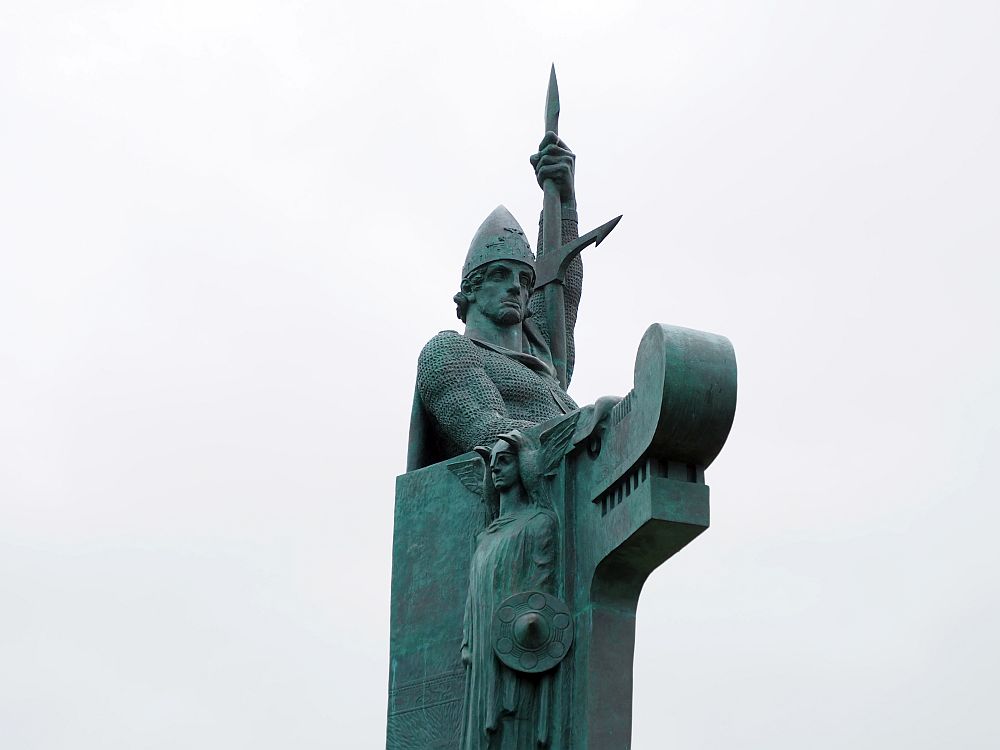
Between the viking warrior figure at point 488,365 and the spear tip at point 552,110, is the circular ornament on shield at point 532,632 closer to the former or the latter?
the viking warrior figure at point 488,365

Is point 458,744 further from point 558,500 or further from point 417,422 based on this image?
Answer: point 417,422

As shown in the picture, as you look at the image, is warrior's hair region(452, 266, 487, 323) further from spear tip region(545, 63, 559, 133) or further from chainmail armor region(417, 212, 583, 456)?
spear tip region(545, 63, 559, 133)

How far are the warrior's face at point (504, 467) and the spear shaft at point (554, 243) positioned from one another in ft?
8.83

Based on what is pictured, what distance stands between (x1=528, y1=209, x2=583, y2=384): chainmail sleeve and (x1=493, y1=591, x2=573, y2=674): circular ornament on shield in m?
3.81

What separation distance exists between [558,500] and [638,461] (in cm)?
114

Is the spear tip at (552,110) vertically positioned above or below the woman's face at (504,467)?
above

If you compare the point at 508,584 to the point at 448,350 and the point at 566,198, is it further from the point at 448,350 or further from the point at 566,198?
the point at 566,198

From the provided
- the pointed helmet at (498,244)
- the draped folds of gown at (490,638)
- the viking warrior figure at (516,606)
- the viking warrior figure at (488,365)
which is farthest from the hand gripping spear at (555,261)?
the draped folds of gown at (490,638)

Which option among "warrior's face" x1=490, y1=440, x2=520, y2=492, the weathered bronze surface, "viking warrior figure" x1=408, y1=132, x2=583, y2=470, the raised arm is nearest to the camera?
the weathered bronze surface

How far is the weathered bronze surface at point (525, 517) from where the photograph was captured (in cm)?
1131

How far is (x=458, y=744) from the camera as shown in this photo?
12.6 meters

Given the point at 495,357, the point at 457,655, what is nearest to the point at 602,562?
the point at 457,655

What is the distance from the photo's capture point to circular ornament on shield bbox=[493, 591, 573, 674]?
39.1 feet

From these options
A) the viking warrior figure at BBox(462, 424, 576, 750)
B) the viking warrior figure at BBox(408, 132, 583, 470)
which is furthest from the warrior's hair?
the viking warrior figure at BBox(462, 424, 576, 750)
